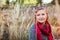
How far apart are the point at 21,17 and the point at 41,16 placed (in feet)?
0.55

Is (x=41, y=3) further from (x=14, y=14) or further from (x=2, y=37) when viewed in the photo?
(x=2, y=37)

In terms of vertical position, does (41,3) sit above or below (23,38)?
above

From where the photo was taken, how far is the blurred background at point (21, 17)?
4.91ft

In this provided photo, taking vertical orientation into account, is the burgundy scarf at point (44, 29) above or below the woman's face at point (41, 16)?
below

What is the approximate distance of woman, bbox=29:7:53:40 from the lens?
Answer: 149cm

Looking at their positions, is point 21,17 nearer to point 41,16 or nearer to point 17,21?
point 17,21

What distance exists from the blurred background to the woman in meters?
0.03

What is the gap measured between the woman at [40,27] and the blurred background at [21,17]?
3 cm

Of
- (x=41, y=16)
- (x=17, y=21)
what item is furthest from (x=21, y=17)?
(x=41, y=16)

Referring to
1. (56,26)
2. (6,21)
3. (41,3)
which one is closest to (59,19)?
(56,26)

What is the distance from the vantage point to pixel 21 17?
59.5 inches

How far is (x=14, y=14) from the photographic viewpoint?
1517 millimetres

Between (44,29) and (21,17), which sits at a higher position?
(21,17)

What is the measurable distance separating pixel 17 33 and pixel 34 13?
219 millimetres
